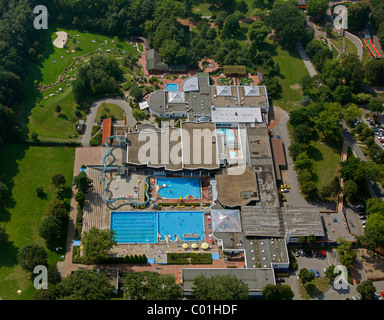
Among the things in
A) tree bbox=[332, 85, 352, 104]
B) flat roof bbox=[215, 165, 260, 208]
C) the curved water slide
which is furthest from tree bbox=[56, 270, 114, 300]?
the curved water slide

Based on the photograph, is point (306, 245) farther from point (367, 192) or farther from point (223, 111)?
point (223, 111)

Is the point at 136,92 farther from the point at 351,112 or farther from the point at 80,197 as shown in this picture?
the point at 351,112

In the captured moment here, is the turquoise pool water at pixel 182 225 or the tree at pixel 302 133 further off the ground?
the tree at pixel 302 133

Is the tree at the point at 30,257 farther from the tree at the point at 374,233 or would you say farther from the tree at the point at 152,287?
the tree at the point at 374,233

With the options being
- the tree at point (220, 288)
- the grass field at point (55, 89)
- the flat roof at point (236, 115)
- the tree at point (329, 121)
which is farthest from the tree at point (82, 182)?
the tree at point (329, 121)

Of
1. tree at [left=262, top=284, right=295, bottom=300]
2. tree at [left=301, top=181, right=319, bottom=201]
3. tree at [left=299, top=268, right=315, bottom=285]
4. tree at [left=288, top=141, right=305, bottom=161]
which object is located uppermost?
tree at [left=288, top=141, right=305, bottom=161]

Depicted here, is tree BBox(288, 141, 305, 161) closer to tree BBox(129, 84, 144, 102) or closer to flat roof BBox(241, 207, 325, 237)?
flat roof BBox(241, 207, 325, 237)

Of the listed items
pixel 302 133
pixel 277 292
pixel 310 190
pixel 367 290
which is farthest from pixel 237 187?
pixel 367 290
